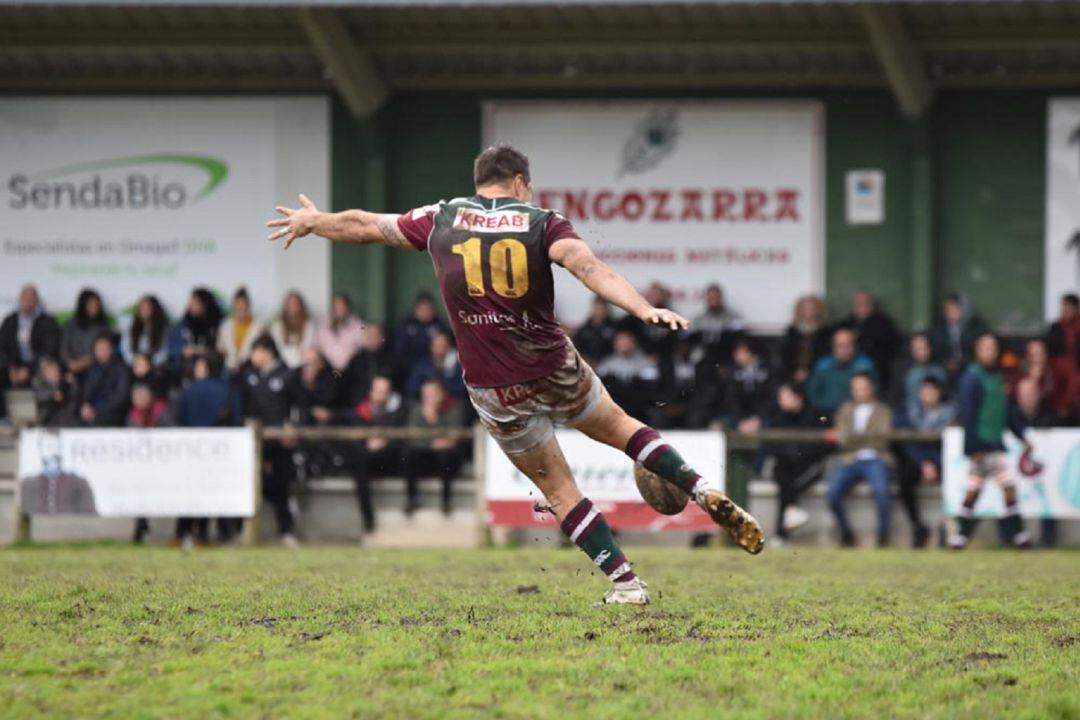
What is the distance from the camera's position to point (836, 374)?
19094mm

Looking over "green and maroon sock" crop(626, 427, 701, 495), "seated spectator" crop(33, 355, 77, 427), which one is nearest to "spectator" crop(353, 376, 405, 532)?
"seated spectator" crop(33, 355, 77, 427)

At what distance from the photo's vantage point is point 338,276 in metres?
22.2

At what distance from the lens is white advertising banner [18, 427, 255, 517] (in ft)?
60.1

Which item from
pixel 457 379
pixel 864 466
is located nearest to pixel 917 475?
pixel 864 466

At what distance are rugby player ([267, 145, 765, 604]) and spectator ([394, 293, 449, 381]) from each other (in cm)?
1098

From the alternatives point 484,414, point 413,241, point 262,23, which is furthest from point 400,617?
point 262,23

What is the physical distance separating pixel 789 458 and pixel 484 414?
9970 mm

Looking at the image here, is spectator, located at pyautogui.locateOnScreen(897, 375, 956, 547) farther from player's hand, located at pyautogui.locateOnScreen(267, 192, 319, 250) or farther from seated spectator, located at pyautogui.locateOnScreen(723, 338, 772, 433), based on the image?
player's hand, located at pyautogui.locateOnScreen(267, 192, 319, 250)

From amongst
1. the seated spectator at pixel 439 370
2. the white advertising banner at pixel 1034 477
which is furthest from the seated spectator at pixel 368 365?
the white advertising banner at pixel 1034 477

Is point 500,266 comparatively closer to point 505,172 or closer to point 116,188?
point 505,172

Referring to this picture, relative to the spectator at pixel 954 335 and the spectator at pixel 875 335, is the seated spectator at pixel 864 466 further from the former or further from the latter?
the spectator at pixel 954 335

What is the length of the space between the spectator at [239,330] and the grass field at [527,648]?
9.59 meters

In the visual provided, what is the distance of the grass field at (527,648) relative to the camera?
20.0 feet

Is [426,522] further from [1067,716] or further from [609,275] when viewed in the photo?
[1067,716]
